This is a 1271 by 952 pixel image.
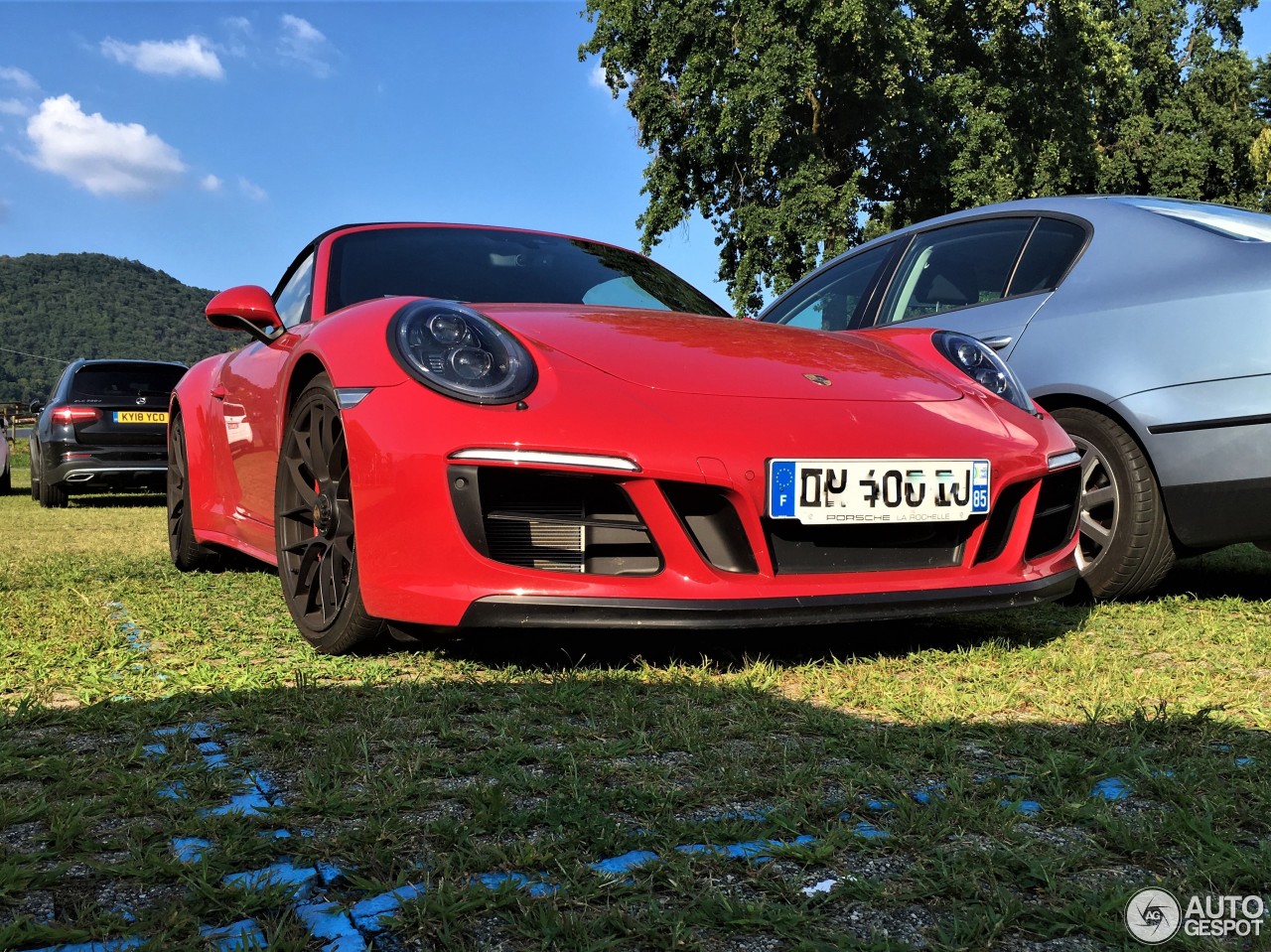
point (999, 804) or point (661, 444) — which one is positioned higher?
point (661, 444)

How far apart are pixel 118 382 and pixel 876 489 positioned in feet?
34.9

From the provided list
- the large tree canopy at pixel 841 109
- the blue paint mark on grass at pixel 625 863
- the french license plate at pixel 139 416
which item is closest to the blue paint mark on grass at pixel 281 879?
the blue paint mark on grass at pixel 625 863

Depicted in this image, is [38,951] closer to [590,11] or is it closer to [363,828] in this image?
[363,828]

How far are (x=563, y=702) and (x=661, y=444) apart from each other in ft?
1.97

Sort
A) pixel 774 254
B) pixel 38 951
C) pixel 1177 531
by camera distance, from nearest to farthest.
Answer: pixel 38 951 < pixel 1177 531 < pixel 774 254

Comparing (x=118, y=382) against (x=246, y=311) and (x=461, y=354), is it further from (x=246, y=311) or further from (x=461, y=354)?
(x=461, y=354)

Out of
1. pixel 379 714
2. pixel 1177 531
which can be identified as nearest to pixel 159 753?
pixel 379 714

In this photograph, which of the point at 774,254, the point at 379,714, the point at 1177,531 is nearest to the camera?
the point at 379,714

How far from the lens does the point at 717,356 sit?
9.48ft

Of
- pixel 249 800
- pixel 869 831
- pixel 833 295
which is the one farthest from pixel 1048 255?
pixel 249 800

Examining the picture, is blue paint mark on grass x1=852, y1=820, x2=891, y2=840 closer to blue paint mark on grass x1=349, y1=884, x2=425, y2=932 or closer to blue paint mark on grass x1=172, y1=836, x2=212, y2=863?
blue paint mark on grass x1=349, y1=884, x2=425, y2=932

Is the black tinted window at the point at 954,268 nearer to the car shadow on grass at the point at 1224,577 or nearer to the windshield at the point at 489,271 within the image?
the windshield at the point at 489,271

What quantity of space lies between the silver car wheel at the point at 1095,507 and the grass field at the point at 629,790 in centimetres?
54

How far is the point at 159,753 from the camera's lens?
1.97 m
